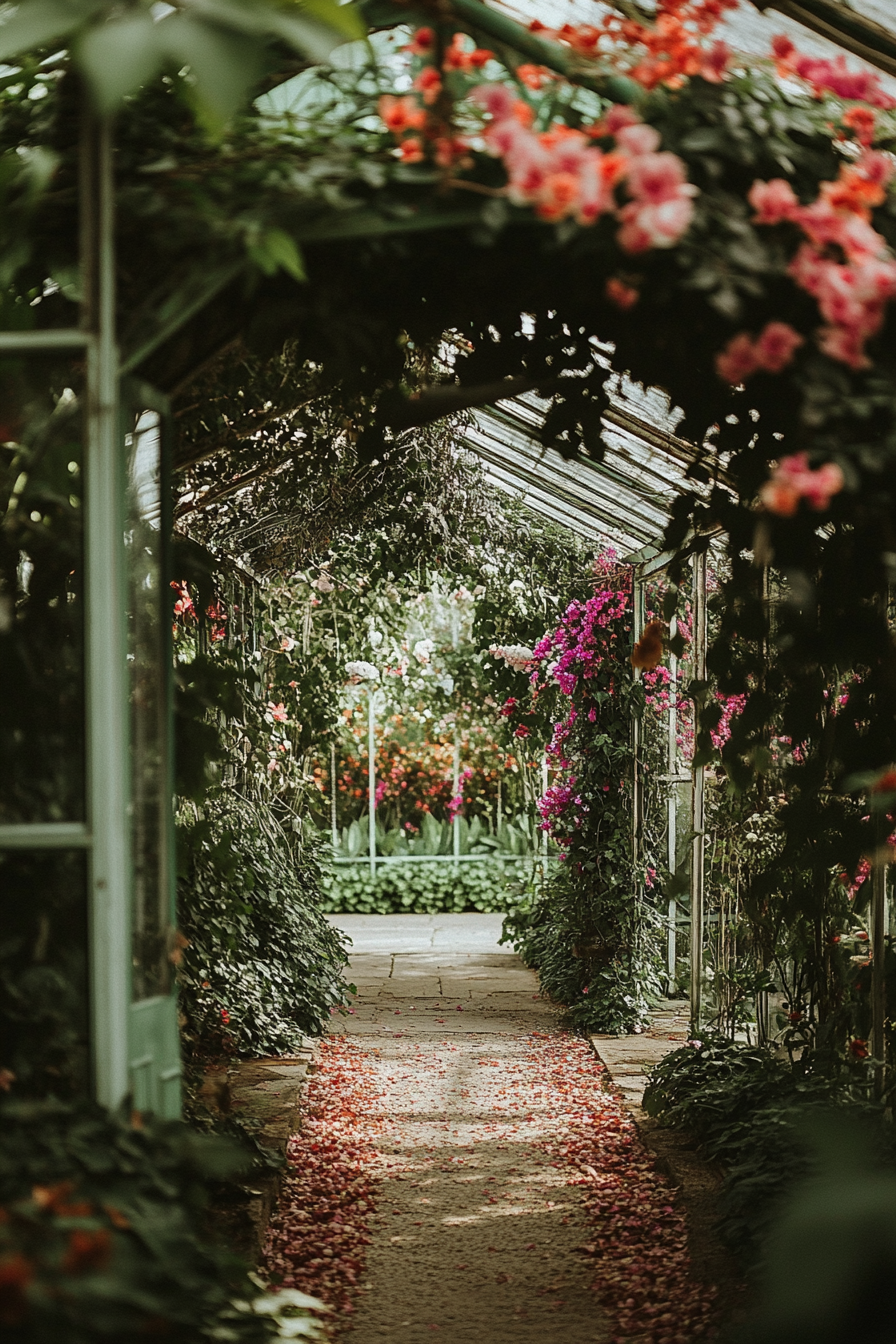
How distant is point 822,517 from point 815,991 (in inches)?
71.2

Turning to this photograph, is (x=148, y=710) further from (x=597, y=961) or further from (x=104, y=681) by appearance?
(x=597, y=961)

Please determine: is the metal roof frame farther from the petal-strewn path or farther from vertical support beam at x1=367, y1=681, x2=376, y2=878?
vertical support beam at x1=367, y1=681, x2=376, y2=878

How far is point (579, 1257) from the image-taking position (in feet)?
11.0

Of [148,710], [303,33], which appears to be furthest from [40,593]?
[303,33]

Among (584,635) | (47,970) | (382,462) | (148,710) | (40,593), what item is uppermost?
(382,462)

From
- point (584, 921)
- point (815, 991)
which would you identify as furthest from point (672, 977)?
point (815, 991)

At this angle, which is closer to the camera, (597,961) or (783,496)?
(783,496)

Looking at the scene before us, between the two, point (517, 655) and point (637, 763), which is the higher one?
point (517, 655)

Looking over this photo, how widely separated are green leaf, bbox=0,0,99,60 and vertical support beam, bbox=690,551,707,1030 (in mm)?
3238

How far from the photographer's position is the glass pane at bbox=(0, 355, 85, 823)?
77.9 inches

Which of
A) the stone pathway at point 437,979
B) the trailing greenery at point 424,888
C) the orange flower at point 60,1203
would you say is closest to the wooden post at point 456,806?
the trailing greenery at point 424,888

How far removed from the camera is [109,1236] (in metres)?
1.47

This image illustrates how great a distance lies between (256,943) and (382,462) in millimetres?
2721

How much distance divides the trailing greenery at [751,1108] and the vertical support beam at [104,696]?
144 cm
